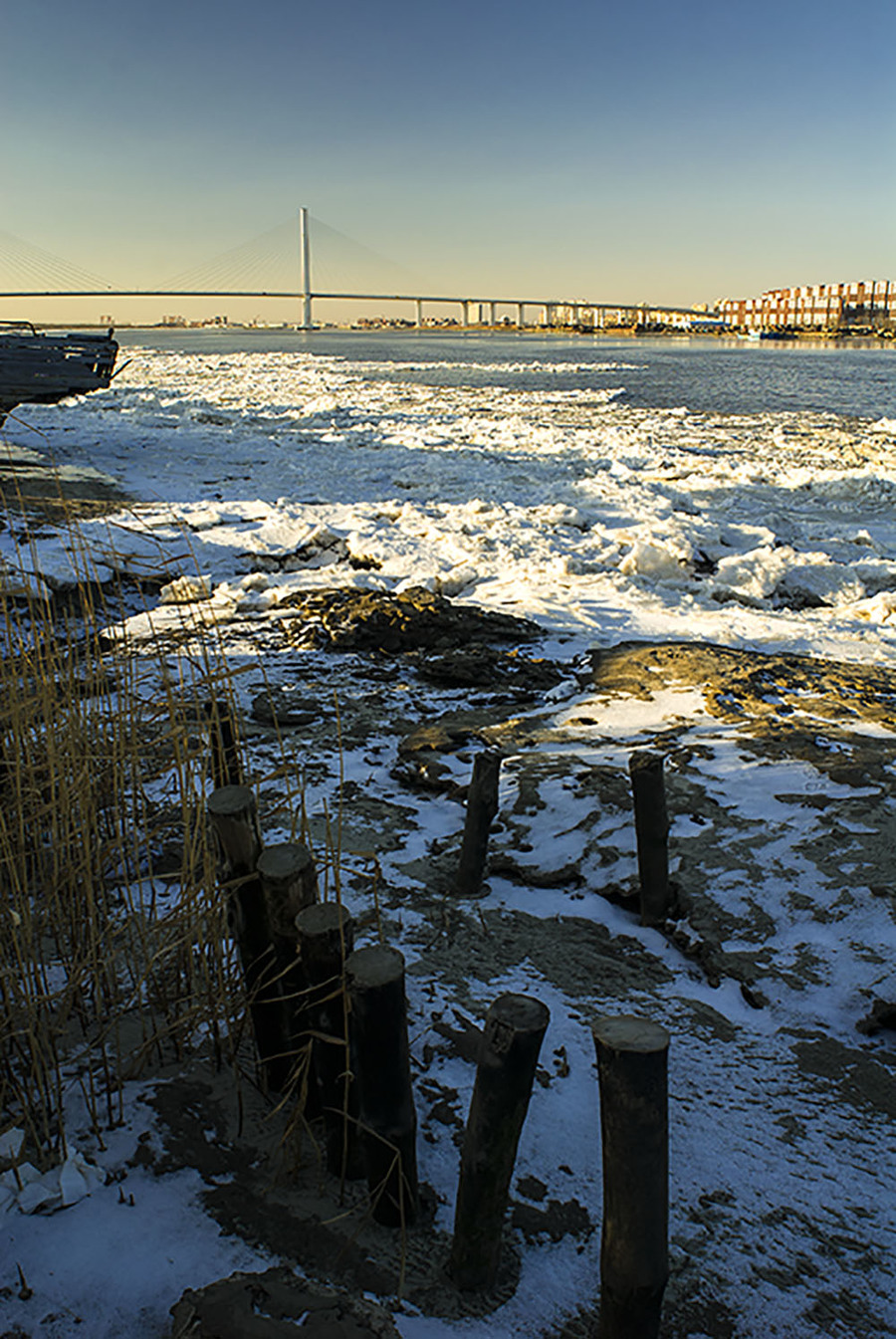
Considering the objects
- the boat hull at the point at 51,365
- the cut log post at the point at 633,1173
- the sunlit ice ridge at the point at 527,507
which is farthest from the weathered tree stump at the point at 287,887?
the boat hull at the point at 51,365

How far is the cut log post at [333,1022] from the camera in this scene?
202cm

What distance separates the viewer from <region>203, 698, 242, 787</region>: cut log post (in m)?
2.76

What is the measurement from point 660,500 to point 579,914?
31.0ft

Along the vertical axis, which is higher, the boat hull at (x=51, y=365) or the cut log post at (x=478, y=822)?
the boat hull at (x=51, y=365)

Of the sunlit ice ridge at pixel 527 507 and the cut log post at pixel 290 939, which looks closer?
the cut log post at pixel 290 939

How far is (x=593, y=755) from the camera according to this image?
182 inches

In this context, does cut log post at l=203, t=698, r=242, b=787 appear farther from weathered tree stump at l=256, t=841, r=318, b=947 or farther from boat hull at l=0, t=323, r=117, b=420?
boat hull at l=0, t=323, r=117, b=420

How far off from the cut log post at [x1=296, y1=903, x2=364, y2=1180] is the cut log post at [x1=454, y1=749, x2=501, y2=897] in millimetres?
1456

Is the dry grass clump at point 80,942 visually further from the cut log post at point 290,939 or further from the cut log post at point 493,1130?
the cut log post at point 493,1130

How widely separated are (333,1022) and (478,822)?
60.9 inches

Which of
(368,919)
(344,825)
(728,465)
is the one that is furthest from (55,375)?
(368,919)

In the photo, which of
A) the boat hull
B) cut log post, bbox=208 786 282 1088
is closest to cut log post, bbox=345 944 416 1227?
cut log post, bbox=208 786 282 1088

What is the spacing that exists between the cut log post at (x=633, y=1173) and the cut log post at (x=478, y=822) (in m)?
1.83

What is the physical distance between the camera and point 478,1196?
6.11 ft
